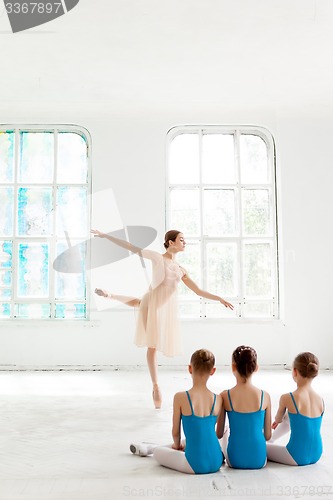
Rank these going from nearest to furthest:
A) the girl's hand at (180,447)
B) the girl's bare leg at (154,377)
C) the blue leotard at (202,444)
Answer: the blue leotard at (202,444) → the girl's hand at (180,447) → the girl's bare leg at (154,377)

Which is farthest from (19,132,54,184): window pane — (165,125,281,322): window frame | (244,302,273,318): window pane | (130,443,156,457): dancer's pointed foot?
(130,443,156,457): dancer's pointed foot

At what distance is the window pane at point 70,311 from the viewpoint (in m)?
7.63

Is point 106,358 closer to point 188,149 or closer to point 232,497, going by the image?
point 188,149

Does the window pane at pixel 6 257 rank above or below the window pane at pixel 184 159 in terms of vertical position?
below

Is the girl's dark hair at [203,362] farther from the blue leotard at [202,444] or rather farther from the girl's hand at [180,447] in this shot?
the girl's hand at [180,447]

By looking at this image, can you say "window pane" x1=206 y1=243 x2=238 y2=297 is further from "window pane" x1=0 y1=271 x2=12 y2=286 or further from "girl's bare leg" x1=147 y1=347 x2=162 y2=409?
"girl's bare leg" x1=147 y1=347 x2=162 y2=409

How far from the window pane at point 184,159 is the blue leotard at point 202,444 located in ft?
18.3

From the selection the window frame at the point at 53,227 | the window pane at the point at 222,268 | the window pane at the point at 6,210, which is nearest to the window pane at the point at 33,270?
the window frame at the point at 53,227

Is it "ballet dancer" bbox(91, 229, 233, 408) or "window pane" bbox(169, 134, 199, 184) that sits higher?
"window pane" bbox(169, 134, 199, 184)

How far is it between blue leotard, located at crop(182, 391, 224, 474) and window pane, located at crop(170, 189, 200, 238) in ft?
17.5

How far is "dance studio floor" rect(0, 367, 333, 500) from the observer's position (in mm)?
2367

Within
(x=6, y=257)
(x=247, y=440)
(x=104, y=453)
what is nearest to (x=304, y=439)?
(x=247, y=440)

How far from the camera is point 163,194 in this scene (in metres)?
7.65

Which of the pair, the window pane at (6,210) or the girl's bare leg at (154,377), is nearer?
the girl's bare leg at (154,377)
